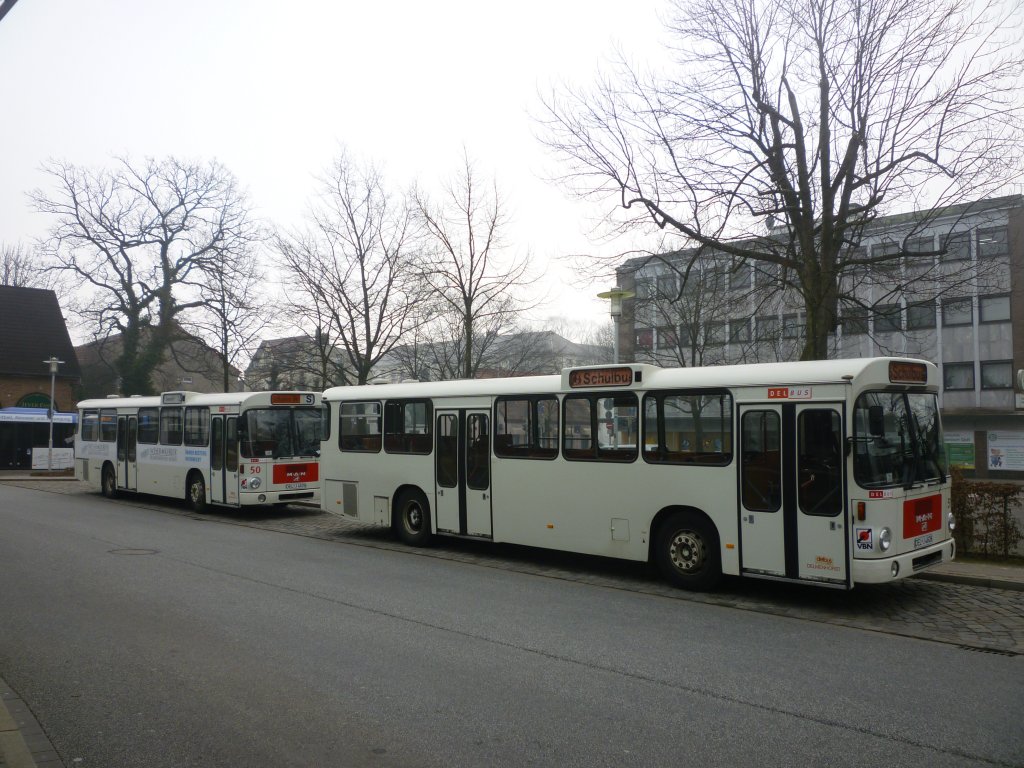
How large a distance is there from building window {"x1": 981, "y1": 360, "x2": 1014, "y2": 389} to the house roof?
158 feet

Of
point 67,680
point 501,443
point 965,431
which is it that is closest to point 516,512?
point 501,443

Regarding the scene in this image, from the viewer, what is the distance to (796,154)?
15.2 metres

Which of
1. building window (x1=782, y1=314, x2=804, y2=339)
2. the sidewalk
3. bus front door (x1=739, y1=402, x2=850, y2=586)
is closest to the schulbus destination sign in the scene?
bus front door (x1=739, y1=402, x2=850, y2=586)

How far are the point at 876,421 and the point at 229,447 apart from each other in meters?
14.3

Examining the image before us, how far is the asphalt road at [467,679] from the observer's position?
16.8ft

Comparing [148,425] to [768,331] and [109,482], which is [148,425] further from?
[768,331]

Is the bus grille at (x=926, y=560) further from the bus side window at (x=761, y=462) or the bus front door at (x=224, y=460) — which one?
the bus front door at (x=224, y=460)

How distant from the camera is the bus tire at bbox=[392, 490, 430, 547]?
14250mm

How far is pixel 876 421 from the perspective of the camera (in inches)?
360

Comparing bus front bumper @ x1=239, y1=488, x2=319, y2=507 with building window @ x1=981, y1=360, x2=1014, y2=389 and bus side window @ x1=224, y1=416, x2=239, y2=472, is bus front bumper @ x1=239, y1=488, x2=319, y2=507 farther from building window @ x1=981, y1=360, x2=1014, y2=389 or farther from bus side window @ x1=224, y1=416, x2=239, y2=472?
building window @ x1=981, y1=360, x2=1014, y2=389

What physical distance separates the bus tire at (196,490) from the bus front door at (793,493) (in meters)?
14.4

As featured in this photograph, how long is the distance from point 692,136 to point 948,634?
9.85 m

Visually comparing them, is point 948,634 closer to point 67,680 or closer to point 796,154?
point 67,680

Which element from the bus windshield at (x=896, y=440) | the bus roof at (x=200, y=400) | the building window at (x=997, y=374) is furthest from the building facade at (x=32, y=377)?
the building window at (x=997, y=374)
